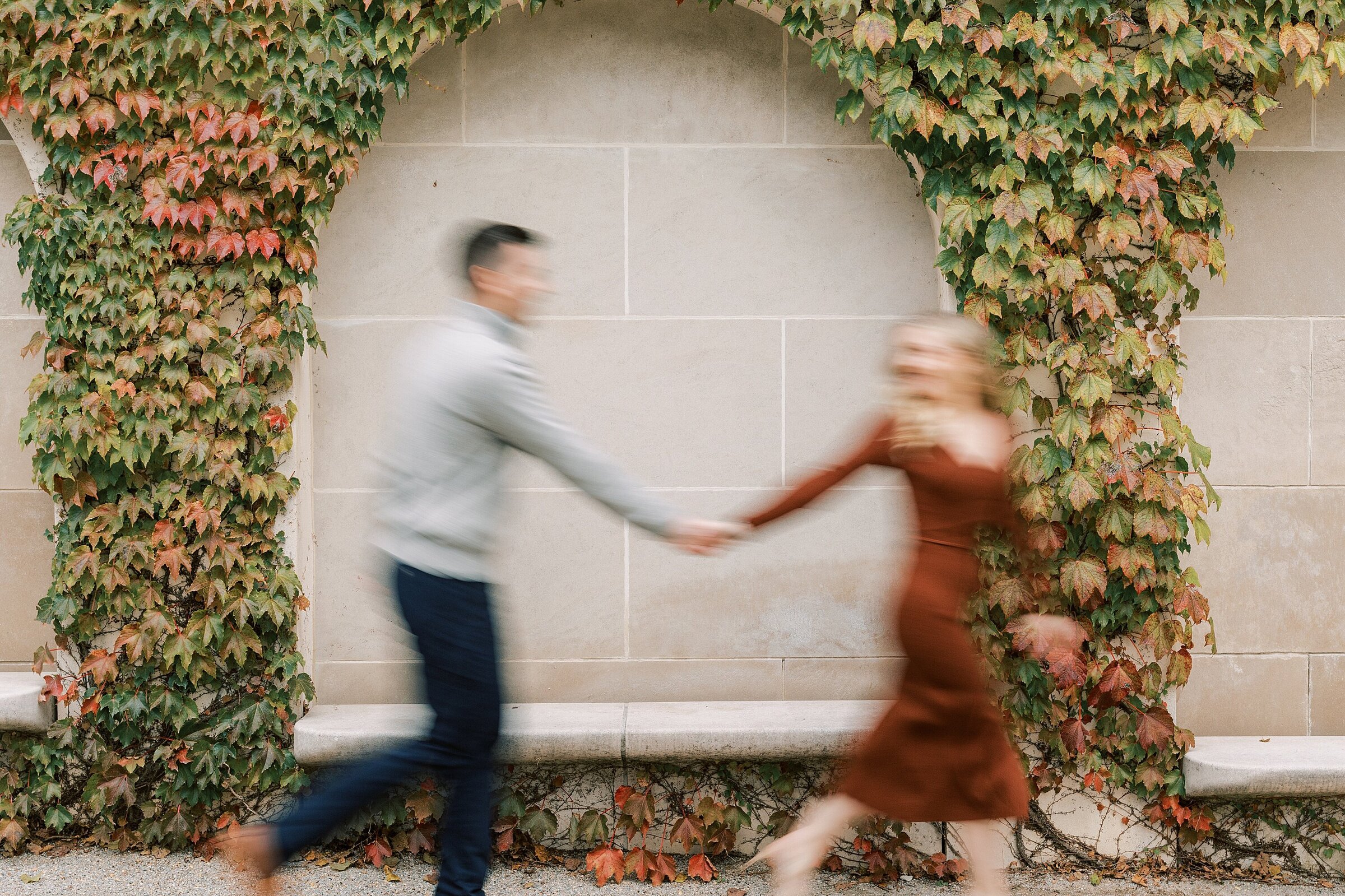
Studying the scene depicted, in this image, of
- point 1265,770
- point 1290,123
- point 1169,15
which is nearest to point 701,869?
point 1265,770

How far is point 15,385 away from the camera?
13.2 ft

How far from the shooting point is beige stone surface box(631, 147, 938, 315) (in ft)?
13.3

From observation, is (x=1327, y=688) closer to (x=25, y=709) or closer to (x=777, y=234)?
(x=777, y=234)

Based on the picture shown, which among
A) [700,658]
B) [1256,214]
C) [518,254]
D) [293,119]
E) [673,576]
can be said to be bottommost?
[700,658]

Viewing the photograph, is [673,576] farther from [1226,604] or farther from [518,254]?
[1226,604]

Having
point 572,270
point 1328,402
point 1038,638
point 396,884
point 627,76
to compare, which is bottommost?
point 396,884

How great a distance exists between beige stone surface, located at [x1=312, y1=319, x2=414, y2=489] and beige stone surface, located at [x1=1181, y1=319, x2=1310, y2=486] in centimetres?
310

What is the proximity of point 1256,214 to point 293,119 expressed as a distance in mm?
3679

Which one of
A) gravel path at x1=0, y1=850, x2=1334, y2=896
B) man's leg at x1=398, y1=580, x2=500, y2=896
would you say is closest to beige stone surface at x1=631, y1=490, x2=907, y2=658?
gravel path at x1=0, y1=850, x2=1334, y2=896

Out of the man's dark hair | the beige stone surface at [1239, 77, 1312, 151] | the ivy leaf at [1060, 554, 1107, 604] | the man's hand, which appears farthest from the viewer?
the beige stone surface at [1239, 77, 1312, 151]

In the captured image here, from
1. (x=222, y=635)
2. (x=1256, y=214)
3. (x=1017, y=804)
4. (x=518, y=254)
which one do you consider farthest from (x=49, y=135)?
(x=1256, y=214)

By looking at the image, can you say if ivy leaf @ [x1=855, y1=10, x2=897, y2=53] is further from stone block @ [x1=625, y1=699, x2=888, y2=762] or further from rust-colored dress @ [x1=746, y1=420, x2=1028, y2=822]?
stone block @ [x1=625, y1=699, x2=888, y2=762]

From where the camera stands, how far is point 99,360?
3.72 meters

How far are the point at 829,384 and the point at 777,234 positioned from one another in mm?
632
